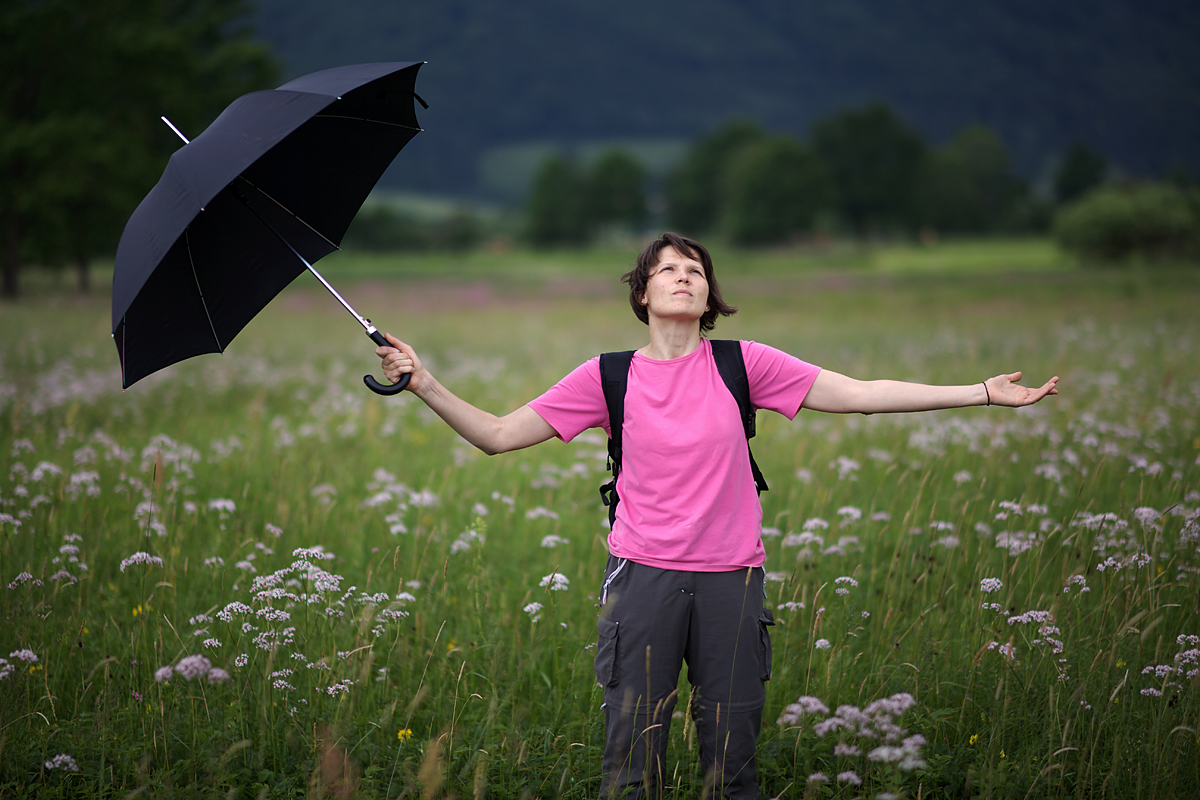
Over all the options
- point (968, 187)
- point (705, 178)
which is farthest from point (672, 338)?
point (968, 187)

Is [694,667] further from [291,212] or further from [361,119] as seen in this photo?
[361,119]

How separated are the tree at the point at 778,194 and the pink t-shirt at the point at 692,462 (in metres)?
83.9

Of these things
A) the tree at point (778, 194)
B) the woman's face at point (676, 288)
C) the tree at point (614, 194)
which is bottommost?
the woman's face at point (676, 288)

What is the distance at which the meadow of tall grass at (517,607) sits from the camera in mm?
2871

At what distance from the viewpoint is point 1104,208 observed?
3981 centimetres

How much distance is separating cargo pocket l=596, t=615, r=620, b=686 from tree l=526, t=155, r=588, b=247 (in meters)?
103

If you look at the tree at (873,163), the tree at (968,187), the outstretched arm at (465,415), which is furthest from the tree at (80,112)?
the tree at (968,187)

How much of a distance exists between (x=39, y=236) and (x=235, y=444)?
27.7 meters

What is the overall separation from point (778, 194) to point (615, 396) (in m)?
85.6

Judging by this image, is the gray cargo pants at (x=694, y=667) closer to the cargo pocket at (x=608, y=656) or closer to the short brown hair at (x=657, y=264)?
the cargo pocket at (x=608, y=656)

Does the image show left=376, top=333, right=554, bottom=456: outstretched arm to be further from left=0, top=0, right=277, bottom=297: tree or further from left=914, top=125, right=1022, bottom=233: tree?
left=914, top=125, right=1022, bottom=233: tree

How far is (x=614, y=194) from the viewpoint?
108188mm

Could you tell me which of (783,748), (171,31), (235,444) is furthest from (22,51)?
(783,748)

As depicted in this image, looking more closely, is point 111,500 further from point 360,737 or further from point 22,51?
point 22,51
